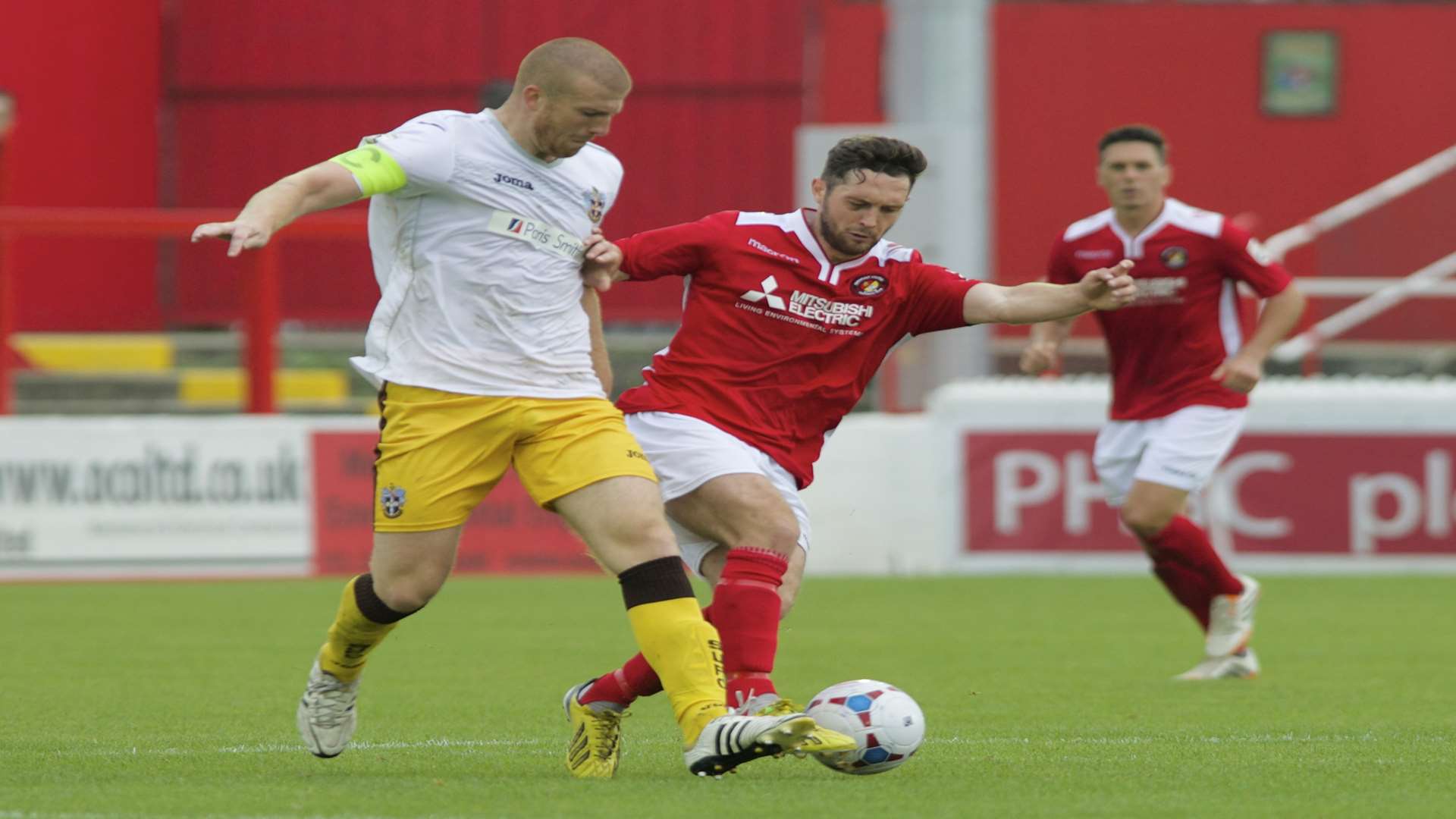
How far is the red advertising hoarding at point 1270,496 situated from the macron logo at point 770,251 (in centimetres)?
820

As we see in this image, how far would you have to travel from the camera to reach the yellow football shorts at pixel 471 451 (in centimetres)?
649

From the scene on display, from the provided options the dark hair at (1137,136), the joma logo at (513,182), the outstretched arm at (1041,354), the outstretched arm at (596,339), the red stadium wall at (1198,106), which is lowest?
the outstretched arm at (1041,354)

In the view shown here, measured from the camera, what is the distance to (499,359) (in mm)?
6531

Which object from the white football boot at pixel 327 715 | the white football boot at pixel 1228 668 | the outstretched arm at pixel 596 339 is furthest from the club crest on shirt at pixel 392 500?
the white football boot at pixel 1228 668

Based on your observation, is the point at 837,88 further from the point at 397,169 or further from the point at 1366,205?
the point at 397,169

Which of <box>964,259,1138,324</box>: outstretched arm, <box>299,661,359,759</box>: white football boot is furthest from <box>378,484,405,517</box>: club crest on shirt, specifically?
<box>964,259,1138,324</box>: outstretched arm

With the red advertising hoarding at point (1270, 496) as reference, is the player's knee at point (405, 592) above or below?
above

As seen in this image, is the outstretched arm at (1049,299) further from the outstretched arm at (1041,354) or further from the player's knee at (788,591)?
the outstretched arm at (1041,354)

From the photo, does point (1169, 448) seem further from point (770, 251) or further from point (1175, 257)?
point (770, 251)

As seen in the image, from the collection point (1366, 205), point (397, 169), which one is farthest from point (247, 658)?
point (1366, 205)

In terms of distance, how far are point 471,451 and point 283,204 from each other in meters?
0.94

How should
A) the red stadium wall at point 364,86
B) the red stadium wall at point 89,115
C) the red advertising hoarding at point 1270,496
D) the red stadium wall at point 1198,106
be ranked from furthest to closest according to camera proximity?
1. the red stadium wall at point 364,86
2. the red stadium wall at point 1198,106
3. the red stadium wall at point 89,115
4. the red advertising hoarding at point 1270,496

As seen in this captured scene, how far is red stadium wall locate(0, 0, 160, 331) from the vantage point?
2009 cm

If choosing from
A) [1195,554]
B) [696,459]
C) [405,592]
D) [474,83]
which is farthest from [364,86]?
[405,592]
